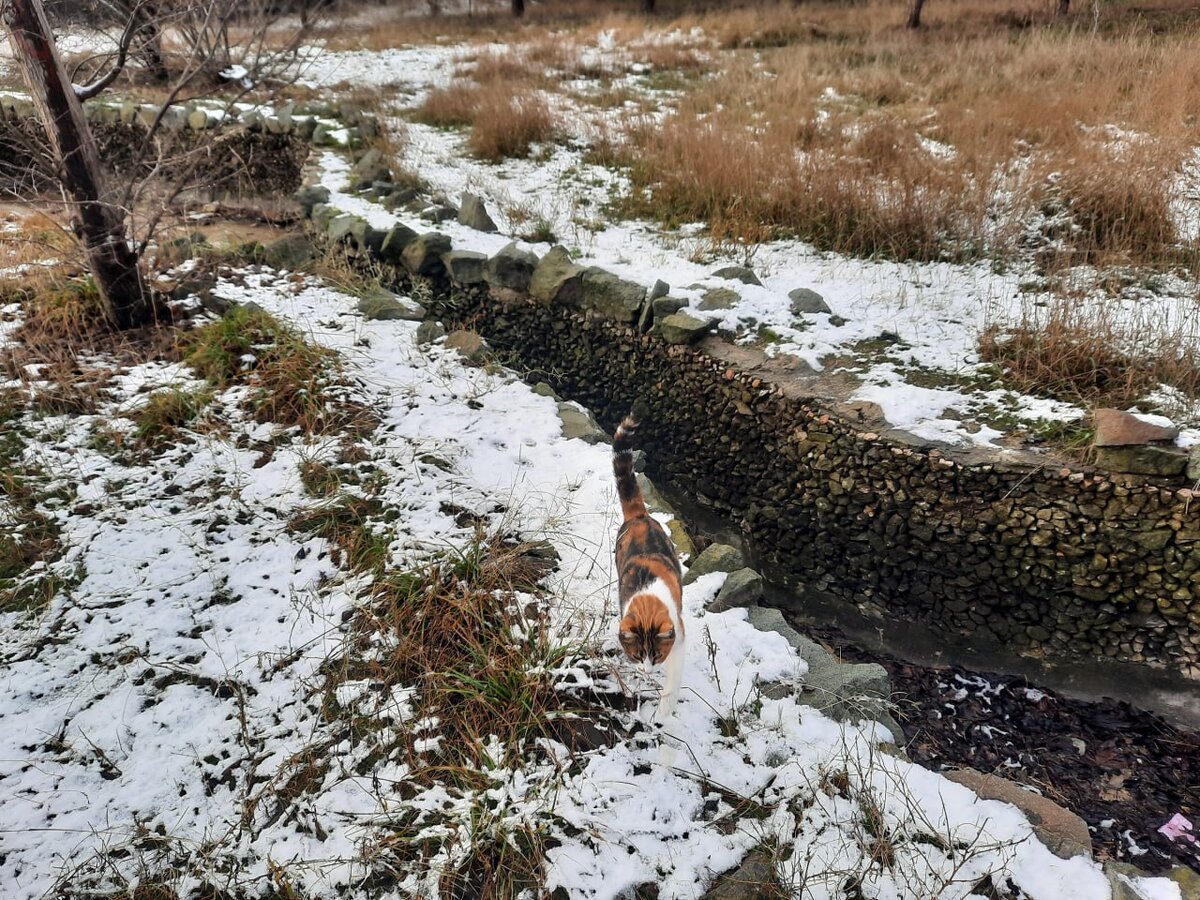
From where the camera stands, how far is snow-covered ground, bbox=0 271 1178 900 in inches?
69.7

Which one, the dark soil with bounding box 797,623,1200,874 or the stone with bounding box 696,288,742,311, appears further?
the stone with bounding box 696,288,742,311

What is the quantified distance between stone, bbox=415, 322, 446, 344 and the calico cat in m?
2.31

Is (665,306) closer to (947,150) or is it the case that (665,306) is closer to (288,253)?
(288,253)

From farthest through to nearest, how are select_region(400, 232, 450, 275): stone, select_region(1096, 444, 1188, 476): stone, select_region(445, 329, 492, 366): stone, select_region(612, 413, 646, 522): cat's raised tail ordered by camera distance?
select_region(400, 232, 450, 275): stone < select_region(445, 329, 492, 366): stone < select_region(1096, 444, 1188, 476): stone < select_region(612, 413, 646, 522): cat's raised tail

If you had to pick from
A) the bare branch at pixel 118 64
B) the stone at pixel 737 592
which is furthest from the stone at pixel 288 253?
the stone at pixel 737 592

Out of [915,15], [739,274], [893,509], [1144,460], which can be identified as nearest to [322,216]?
[739,274]

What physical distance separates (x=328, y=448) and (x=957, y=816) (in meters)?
2.86

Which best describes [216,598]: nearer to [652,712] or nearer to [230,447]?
[230,447]

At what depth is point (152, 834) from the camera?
178 cm

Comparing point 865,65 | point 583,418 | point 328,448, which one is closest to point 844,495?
point 583,418

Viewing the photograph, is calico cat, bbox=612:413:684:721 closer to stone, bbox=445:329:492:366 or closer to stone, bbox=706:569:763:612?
stone, bbox=706:569:763:612

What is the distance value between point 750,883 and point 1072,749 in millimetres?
2123

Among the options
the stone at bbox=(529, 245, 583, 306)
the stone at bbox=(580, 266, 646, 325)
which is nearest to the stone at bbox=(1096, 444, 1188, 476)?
the stone at bbox=(580, 266, 646, 325)

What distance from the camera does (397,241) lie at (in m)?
5.23
